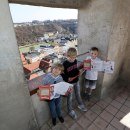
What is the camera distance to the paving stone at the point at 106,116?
2004 millimetres

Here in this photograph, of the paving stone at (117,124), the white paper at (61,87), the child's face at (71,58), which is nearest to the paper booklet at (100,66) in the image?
the child's face at (71,58)

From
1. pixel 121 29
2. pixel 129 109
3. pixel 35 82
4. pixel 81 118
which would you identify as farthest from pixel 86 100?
pixel 121 29

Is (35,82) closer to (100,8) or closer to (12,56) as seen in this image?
(12,56)

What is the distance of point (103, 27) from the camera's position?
6.59 ft

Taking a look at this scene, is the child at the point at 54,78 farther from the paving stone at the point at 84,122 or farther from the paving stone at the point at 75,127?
the paving stone at the point at 84,122

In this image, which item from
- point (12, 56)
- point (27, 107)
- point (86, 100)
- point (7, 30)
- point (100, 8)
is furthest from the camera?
point (86, 100)

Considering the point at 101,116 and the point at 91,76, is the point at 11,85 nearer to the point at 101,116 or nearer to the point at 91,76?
the point at 91,76

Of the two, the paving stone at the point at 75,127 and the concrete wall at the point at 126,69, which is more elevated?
the concrete wall at the point at 126,69

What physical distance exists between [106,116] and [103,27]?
1596mm

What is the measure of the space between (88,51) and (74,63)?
2.16 feet

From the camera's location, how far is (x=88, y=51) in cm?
236

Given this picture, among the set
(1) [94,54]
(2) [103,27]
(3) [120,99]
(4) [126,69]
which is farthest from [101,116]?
(2) [103,27]

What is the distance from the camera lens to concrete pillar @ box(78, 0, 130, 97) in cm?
191

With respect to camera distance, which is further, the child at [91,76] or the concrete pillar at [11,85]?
the child at [91,76]
